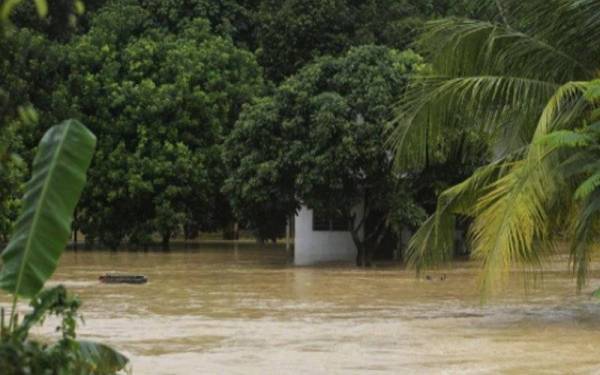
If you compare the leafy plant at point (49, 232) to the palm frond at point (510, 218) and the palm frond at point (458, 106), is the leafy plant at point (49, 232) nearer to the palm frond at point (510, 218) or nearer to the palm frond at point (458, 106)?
the palm frond at point (510, 218)

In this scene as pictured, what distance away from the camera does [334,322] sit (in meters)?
21.1

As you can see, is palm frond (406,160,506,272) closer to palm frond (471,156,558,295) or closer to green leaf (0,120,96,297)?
palm frond (471,156,558,295)

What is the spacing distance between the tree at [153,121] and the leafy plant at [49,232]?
3091 centimetres

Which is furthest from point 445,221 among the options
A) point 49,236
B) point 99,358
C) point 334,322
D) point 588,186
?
point 49,236

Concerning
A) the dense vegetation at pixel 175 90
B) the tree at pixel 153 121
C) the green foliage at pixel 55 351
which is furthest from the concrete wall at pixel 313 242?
the green foliage at pixel 55 351

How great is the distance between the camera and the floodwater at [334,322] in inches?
631

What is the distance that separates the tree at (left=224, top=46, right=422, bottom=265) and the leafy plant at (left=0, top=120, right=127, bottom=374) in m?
24.8

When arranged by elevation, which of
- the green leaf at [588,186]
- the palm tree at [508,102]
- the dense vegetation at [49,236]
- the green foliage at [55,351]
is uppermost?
the palm tree at [508,102]

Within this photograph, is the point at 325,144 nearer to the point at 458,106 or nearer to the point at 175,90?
the point at 175,90

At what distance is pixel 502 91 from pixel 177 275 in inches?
618

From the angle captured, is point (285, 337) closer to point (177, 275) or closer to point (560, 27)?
point (560, 27)

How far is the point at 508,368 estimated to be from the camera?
50.9 feet

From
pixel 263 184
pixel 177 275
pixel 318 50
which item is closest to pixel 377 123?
pixel 263 184

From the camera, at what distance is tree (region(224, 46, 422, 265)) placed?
32.6 metres
